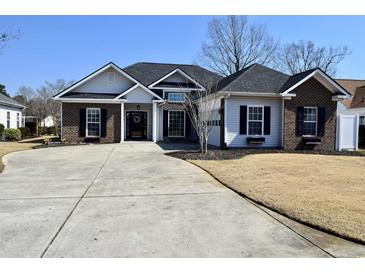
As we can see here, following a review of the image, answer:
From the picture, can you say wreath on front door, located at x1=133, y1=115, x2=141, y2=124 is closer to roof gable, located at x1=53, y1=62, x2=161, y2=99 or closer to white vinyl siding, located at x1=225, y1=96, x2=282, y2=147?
roof gable, located at x1=53, y1=62, x2=161, y2=99

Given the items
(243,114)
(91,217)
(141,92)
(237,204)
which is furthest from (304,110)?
(91,217)

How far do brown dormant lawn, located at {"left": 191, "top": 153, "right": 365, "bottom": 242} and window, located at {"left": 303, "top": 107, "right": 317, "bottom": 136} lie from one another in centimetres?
517

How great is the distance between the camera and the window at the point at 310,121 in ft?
58.9

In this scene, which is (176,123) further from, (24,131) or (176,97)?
(24,131)

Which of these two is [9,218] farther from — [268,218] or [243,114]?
[243,114]

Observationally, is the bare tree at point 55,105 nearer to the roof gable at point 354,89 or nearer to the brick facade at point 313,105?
the brick facade at point 313,105

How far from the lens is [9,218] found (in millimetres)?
5488

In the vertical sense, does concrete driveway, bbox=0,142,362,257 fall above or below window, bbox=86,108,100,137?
below

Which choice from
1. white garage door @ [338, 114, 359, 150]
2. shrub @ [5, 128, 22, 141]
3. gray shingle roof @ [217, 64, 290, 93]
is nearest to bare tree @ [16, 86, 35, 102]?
shrub @ [5, 128, 22, 141]

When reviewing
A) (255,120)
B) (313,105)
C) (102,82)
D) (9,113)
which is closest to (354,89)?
(313,105)

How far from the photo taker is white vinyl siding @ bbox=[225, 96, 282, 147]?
1723cm

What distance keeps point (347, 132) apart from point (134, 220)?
55.9ft
